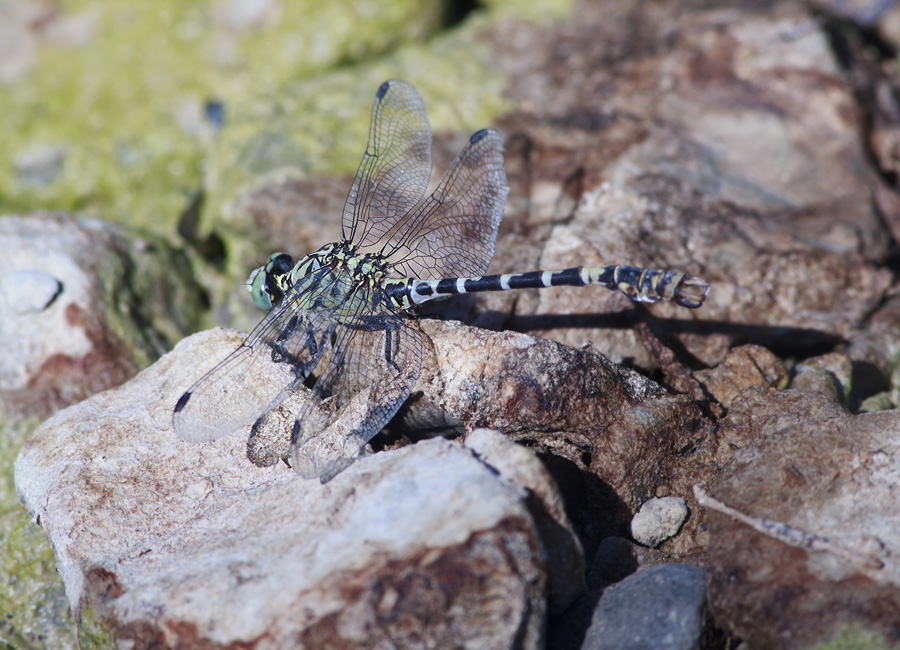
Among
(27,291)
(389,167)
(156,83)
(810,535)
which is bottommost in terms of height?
(810,535)

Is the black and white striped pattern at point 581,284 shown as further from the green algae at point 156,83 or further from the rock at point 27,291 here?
the green algae at point 156,83

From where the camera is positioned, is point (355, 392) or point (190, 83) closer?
point (355, 392)

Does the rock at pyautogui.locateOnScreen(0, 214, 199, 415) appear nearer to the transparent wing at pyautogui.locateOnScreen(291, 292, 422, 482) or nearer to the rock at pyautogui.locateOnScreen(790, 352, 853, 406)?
the transparent wing at pyautogui.locateOnScreen(291, 292, 422, 482)

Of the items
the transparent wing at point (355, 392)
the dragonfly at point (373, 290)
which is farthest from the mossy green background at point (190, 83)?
the transparent wing at point (355, 392)

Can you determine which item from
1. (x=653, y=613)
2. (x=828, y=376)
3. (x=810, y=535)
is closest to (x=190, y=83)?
(x=828, y=376)

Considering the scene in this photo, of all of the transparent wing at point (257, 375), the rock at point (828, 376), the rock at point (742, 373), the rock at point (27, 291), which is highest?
the rock at point (27, 291)

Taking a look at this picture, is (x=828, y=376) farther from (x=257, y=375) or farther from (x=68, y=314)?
(x=68, y=314)

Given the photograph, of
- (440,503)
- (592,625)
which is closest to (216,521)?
(440,503)
